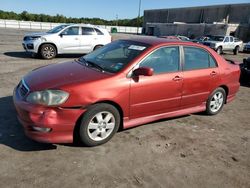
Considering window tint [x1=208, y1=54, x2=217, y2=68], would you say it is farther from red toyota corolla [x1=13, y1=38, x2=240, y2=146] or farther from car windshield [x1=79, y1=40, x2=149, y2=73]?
car windshield [x1=79, y1=40, x2=149, y2=73]

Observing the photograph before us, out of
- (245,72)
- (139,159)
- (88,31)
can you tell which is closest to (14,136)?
(139,159)

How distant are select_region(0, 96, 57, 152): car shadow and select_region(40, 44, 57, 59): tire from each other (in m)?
7.30

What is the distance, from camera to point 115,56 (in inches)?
184

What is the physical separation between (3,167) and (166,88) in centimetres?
273

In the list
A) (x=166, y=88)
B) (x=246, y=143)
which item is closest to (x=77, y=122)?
(x=166, y=88)

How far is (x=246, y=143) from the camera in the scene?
450cm

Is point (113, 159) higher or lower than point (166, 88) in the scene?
lower

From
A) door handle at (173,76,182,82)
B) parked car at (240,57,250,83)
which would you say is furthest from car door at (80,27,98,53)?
door handle at (173,76,182,82)

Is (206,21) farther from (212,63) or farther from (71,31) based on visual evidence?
(212,63)

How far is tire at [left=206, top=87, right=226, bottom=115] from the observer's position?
550cm

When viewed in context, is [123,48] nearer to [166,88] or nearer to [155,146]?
[166,88]

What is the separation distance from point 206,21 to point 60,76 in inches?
2453

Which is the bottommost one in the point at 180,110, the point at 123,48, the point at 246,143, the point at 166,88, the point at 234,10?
the point at 246,143

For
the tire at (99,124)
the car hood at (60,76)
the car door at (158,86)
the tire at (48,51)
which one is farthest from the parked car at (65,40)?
the tire at (99,124)
